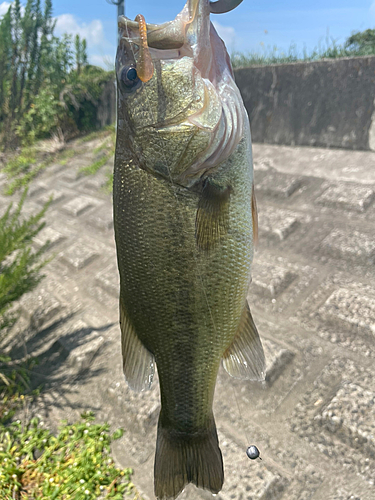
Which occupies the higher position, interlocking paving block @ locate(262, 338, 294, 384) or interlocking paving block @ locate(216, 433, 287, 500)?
interlocking paving block @ locate(262, 338, 294, 384)

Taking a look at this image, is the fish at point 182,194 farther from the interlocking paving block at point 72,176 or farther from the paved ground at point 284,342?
the interlocking paving block at point 72,176

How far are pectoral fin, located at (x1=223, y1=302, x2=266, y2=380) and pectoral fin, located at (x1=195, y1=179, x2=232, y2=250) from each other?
313 mm

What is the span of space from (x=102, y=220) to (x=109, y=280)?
1.28m

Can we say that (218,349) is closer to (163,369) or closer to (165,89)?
(163,369)

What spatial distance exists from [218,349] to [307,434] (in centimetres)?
127

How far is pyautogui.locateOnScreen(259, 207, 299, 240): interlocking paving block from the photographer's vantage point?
3641mm

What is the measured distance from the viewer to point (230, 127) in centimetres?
111

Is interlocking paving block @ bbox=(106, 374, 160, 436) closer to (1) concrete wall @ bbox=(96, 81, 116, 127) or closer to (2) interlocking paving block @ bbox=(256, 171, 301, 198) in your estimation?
(2) interlocking paving block @ bbox=(256, 171, 301, 198)

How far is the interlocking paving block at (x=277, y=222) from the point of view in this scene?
143 inches

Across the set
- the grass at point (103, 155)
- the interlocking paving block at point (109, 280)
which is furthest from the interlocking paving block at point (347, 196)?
the grass at point (103, 155)

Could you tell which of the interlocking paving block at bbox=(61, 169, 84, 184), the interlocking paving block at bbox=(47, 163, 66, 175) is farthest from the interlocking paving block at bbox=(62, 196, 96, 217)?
the interlocking paving block at bbox=(47, 163, 66, 175)

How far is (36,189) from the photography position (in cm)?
626

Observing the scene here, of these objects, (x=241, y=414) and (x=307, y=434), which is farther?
(x=241, y=414)

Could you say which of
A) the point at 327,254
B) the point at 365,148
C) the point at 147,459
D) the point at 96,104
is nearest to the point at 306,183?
the point at 365,148
